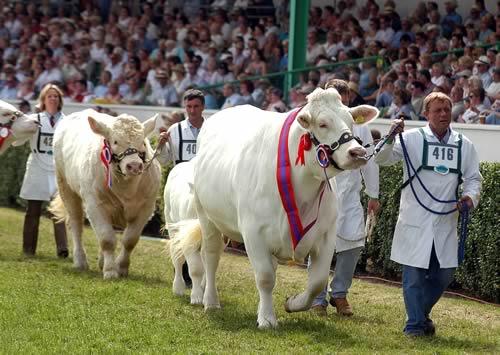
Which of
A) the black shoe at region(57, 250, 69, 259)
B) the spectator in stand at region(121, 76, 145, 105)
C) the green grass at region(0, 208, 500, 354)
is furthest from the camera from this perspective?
the spectator in stand at region(121, 76, 145, 105)

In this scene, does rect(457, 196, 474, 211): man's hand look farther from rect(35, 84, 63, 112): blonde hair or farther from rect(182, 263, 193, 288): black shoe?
rect(35, 84, 63, 112): blonde hair

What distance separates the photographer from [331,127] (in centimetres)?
761

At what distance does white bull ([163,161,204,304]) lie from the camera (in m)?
9.59

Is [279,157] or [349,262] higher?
[279,157]

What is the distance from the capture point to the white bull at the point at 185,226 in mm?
9594

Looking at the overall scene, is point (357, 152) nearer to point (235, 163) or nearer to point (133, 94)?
point (235, 163)

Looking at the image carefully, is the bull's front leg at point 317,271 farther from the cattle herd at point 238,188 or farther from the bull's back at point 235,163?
the bull's back at point 235,163

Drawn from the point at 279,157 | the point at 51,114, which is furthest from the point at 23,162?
the point at 279,157

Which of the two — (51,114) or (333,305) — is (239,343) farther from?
(51,114)

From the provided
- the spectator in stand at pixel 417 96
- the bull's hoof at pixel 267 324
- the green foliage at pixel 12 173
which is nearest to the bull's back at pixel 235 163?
the bull's hoof at pixel 267 324

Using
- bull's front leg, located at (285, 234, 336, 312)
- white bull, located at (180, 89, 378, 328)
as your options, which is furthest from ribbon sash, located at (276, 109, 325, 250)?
bull's front leg, located at (285, 234, 336, 312)

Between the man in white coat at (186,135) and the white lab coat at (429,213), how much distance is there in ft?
9.96

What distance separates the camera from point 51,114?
1320 centimetres

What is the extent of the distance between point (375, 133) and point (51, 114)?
14.2 ft
